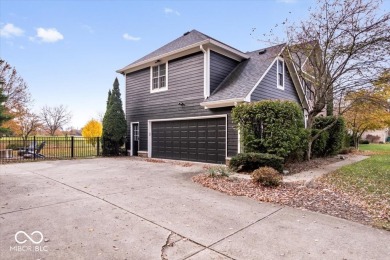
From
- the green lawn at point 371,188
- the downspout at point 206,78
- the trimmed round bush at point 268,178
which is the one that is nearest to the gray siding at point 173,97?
the downspout at point 206,78

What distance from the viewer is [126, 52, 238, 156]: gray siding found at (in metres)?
11.6

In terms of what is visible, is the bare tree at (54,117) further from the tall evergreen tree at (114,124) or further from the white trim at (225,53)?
the white trim at (225,53)

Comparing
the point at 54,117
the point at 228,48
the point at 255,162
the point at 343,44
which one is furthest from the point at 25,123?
the point at 343,44

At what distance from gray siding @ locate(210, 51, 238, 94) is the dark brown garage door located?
1.79m

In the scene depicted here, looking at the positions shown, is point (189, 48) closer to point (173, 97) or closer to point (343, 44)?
point (173, 97)

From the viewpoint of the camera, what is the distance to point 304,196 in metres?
5.70

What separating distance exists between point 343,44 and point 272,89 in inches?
139

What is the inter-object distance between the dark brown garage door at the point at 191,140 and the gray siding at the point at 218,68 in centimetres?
179

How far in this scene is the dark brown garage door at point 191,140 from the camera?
1109 cm

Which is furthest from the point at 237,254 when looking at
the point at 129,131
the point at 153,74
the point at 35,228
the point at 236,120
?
the point at 129,131

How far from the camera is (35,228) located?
3.74 m

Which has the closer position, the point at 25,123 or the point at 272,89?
the point at 272,89

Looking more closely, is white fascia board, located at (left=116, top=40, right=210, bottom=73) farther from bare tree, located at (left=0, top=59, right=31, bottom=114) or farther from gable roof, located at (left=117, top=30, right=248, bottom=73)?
bare tree, located at (left=0, top=59, right=31, bottom=114)

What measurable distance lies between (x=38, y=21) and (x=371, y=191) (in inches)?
669
